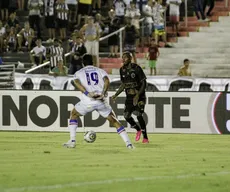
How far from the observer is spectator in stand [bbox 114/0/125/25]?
33.4 metres

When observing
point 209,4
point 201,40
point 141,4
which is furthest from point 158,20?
point 209,4

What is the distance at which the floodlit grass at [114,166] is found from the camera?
13.3 metres

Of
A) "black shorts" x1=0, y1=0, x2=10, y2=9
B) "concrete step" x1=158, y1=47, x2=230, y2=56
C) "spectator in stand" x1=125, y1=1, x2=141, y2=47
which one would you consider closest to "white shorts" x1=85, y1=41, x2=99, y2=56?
"spectator in stand" x1=125, y1=1, x2=141, y2=47

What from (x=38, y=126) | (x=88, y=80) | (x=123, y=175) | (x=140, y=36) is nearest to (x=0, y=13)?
(x=140, y=36)

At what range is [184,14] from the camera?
35062 mm

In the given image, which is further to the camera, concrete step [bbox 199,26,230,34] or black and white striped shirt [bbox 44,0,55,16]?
black and white striped shirt [bbox 44,0,55,16]

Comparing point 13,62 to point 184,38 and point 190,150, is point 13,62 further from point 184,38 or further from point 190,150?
point 190,150

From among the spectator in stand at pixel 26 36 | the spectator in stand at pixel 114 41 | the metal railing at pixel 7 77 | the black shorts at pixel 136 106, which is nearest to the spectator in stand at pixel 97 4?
the spectator in stand at pixel 114 41

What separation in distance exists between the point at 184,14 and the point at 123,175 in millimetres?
21016

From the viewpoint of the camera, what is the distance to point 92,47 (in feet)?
104

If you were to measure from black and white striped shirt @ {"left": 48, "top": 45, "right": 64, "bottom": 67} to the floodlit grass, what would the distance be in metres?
9.12

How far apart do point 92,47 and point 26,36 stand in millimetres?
3634

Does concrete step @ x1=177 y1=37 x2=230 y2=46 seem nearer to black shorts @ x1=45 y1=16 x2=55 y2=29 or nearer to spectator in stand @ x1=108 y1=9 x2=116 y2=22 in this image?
spectator in stand @ x1=108 y1=9 x2=116 y2=22

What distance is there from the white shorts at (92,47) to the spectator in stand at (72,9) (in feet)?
9.93
